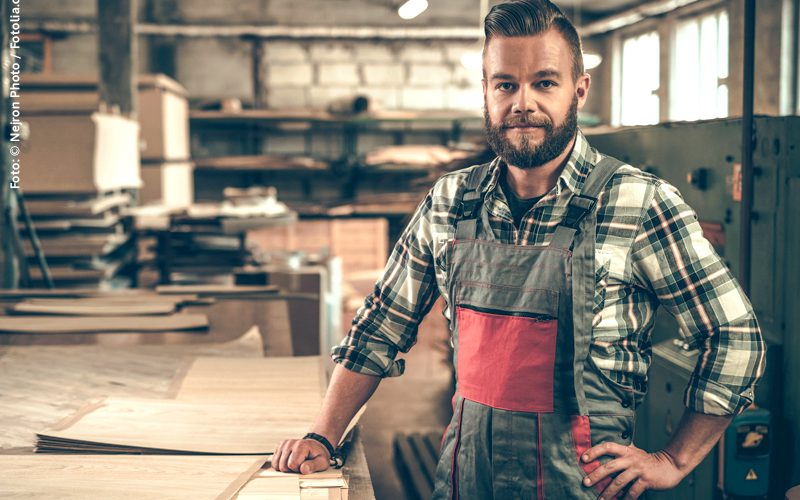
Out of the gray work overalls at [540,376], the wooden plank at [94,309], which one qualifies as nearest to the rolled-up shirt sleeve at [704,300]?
the gray work overalls at [540,376]

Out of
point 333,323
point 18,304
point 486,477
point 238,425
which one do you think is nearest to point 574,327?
point 486,477

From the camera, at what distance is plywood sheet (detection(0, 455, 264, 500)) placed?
1.30 metres

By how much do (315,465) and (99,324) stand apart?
1.34 m

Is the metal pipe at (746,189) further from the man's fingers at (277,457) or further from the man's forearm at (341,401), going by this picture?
the man's fingers at (277,457)

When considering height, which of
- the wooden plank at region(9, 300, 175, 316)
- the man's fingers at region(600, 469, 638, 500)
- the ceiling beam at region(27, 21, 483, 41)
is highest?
the ceiling beam at region(27, 21, 483, 41)

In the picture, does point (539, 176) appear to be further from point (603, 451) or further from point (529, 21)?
point (603, 451)

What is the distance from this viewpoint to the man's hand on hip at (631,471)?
1343 millimetres

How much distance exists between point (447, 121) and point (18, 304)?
24.6ft

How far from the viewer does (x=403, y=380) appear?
558 centimetres

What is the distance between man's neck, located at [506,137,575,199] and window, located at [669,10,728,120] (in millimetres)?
7339

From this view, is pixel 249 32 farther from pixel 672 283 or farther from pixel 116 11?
pixel 672 283

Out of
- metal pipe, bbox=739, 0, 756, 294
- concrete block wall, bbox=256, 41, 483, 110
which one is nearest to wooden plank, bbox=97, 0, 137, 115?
concrete block wall, bbox=256, 41, 483, 110

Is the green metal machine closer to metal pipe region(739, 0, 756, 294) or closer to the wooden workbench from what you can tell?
metal pipe region(739, 0, 756, 294)

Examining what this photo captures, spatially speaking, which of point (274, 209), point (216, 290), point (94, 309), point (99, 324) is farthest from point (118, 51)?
point (99, 324)
